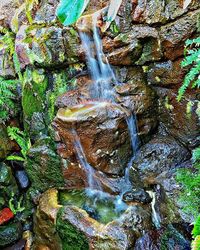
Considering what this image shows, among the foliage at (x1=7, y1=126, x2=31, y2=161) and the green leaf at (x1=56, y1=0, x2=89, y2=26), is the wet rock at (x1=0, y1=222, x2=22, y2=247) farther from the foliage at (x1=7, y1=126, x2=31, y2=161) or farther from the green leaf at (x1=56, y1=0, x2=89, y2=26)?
the green leaf at (x1=56, y1=0, x2=89, y2=26)

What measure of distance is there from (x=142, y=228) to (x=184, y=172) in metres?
0.91

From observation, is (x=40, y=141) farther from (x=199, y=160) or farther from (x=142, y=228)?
(x=199, y=160)

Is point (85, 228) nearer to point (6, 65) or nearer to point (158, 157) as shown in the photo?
point (158, 157)

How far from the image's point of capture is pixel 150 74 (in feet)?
14.2

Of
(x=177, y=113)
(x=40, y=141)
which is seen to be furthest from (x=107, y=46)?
(x=40, y=141)

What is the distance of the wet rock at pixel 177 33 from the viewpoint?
3.66 metres

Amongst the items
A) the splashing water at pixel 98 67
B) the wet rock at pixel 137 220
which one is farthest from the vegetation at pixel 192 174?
the splashing water at pixel 98 67

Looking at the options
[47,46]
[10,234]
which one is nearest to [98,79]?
[47,46]

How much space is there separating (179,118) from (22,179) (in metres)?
3.07

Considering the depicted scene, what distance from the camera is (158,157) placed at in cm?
415

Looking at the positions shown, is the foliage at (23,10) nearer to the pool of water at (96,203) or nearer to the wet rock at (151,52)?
the wet rock at (151,52)

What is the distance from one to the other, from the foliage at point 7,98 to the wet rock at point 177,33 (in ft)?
8.94

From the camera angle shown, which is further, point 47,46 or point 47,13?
point 47,13

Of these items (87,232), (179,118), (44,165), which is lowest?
(87,232)
